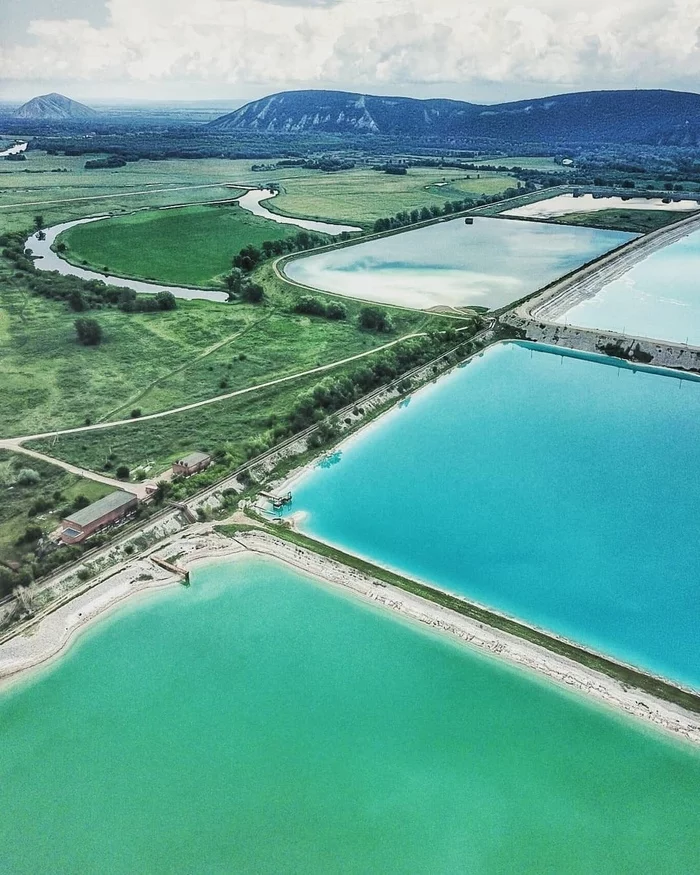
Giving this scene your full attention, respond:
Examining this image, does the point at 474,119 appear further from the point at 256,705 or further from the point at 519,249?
the point at 256,705

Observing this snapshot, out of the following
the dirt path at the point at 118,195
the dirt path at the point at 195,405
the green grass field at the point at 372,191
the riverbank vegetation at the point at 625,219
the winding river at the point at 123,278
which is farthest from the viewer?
the green grass field at the point at 372,191

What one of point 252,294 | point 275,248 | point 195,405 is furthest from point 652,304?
point 195,405

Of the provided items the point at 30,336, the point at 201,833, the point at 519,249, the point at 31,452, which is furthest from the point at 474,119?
the point at 201,833

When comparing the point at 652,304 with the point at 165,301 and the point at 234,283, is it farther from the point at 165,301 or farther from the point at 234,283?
the point at 165,301

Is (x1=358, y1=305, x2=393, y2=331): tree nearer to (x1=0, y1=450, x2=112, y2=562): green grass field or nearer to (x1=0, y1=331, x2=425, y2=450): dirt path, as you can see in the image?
(x1=0, y1=331, x2=425, y2=450): dirt path

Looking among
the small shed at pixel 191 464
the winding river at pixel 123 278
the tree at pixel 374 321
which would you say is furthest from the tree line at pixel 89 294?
the small shed at pixel 191 464

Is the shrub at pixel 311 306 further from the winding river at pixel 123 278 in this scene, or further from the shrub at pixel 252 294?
the winding river at pixel 123 278
